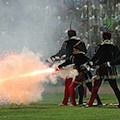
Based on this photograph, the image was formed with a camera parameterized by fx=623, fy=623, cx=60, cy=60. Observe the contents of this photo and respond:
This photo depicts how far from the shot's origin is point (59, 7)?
4947 centimetres

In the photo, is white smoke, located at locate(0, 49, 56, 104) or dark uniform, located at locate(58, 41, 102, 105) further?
white smoke, located at locate(0, 49, 56, 104)

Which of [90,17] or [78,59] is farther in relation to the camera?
[90,17]

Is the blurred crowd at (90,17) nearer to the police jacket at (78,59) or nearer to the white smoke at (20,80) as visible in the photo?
the white smoke at (20,80)

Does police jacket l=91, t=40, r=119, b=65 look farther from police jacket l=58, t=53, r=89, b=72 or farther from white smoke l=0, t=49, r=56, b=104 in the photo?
white smoke l=0, t=49, r=56, b=104

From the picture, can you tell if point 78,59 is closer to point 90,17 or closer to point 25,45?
point 25,45

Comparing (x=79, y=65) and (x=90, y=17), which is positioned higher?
(x=90, y=17)

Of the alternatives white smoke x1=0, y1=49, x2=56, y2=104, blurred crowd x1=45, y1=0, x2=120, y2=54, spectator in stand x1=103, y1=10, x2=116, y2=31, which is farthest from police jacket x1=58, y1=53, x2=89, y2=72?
spectator in stand x1=103, y1=10, x2=116, y2=31

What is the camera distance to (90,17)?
54.1 m

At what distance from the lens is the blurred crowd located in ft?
158

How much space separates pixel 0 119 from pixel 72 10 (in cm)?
3555

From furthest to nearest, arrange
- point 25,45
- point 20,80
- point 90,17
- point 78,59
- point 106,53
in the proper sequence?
1. point 90,17
2. point 25,45
3. point 20,80
4. point 78,59
5. point 106,53

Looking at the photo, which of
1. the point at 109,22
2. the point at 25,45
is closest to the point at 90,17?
the point at 109,22

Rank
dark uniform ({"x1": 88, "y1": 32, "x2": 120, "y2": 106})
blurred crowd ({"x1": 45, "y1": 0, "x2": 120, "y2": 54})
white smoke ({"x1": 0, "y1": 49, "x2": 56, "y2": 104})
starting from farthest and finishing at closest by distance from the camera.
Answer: blurred crowd ({"x1": 45, "y1": 0, "x2": 120, "y2": 54}) < white smoke ({"x1": 0, "y1": 49, "x2": 56, "y2": 104}) < dark uniform ({"x1": 88, "y1": 32, "x2": 120, "y2": 106})

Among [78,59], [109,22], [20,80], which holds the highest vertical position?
[109,22]
